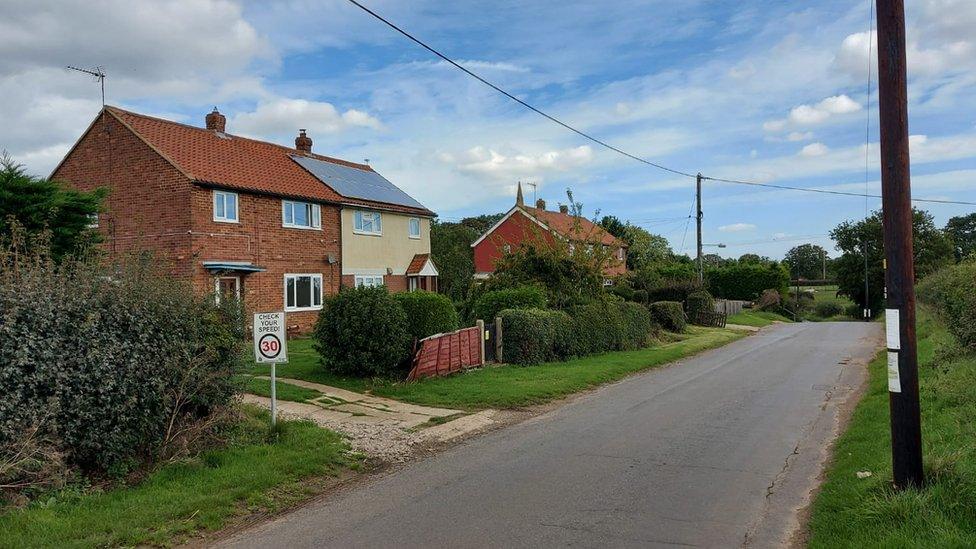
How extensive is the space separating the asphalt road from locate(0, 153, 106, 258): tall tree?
10.3 m

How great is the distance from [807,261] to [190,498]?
146 m

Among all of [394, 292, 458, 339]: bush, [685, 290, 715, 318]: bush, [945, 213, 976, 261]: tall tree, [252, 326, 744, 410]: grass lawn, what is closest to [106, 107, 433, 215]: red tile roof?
[252, 326, 744, 410]: grass lawn

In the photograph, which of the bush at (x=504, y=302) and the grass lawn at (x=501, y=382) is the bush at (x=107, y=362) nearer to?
the grass lawn at (x=501, y=382)

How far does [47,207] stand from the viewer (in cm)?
1519

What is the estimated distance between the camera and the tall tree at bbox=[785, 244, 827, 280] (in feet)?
448

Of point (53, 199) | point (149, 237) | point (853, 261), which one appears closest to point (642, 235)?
point (853, 261)

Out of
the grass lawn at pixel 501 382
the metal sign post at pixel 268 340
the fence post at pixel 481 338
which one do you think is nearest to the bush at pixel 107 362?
the metal sign post at pixel 268 340

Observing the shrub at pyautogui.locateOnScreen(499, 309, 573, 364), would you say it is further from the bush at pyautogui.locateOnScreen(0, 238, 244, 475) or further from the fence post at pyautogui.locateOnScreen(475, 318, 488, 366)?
the bush at pyautogui.locateOnScreen(0, 238, 244, 475)

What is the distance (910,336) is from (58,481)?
7.88 meters

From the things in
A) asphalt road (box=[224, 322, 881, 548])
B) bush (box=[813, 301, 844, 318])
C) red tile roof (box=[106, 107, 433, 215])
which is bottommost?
bush (box=[813, 301, 844, 318])

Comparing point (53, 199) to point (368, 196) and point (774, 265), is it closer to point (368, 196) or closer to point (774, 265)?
point (368, 196)

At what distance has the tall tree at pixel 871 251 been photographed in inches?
2648

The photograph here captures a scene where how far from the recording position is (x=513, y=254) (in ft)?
79.7

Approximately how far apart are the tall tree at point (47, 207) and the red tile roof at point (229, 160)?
6828 mm
